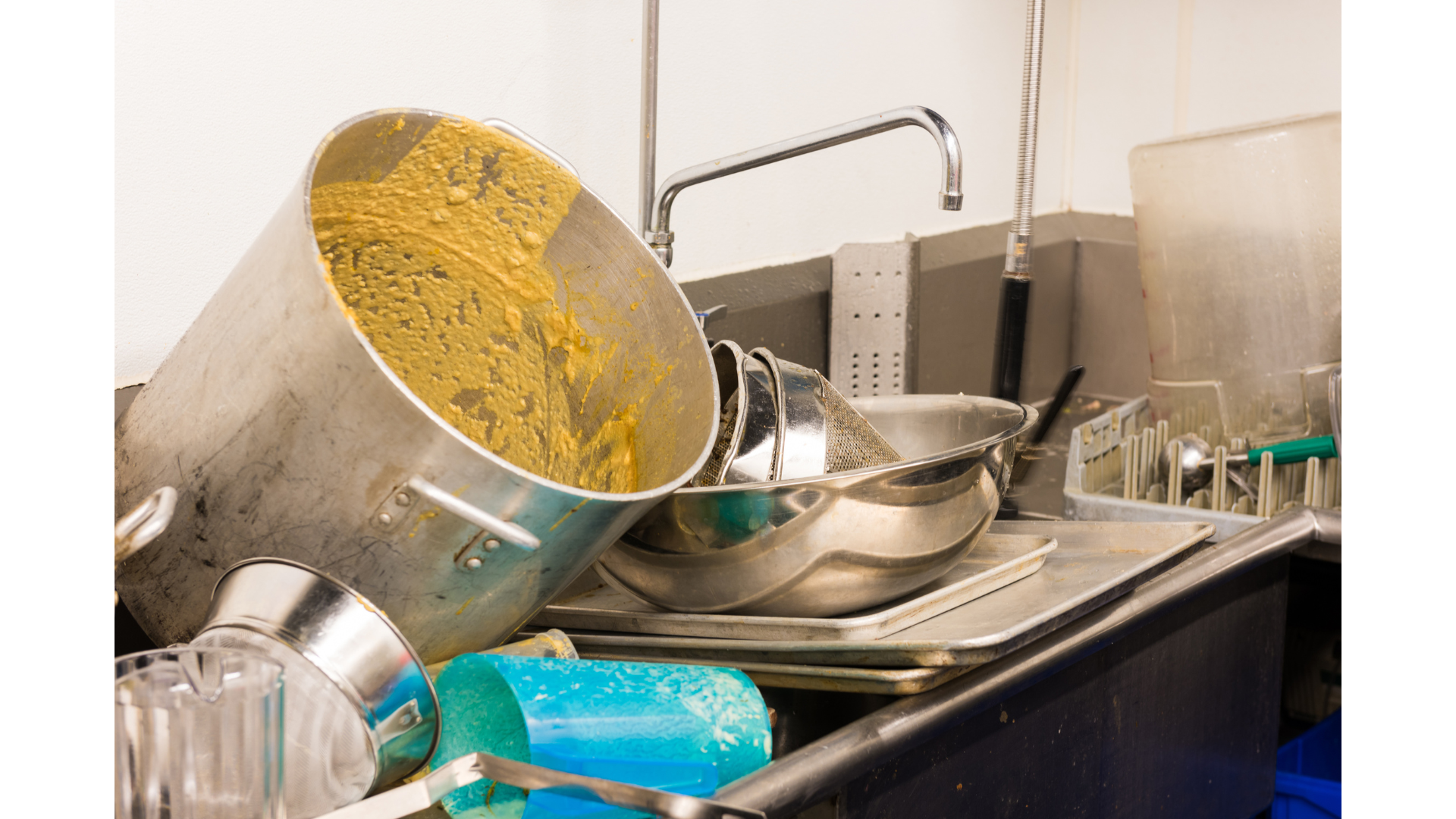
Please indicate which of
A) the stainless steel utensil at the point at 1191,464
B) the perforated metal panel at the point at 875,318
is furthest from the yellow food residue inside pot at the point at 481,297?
the stainless steel utensil at the point at 1191,464

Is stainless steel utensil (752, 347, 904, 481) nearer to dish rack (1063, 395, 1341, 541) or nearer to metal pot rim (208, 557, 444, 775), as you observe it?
metal pot rim (208, 557, 444, 775)

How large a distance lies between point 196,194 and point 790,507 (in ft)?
2.14

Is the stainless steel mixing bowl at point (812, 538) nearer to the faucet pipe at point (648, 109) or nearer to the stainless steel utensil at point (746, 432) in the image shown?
the stainless steel utensil at point (746, 432)

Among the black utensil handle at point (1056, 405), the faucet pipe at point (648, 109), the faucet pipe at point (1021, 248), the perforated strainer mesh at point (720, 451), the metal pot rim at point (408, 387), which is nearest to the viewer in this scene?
the metal pot rim at point (408, 387)

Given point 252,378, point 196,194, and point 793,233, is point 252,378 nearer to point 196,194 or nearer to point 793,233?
point 196,194

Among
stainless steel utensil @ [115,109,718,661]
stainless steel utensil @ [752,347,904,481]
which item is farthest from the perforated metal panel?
stainless steel utensil @ [115,109,718,661]

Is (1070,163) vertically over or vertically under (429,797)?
over

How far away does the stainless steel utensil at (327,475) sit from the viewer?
765 mm

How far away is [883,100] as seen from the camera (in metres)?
2.03

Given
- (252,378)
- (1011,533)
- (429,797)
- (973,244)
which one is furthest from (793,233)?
(429,797)

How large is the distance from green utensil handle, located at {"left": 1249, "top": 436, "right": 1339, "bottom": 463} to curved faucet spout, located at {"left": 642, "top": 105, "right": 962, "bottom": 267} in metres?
0.68

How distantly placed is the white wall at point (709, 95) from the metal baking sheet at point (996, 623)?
22.3 inches

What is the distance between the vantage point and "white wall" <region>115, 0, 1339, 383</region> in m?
1.14

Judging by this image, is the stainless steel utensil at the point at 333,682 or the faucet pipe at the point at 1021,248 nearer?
the stainless steel utensil at the point at 333,682
